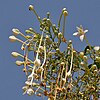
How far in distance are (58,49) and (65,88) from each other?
0.17 m

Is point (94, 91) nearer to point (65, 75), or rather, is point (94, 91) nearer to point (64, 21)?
point (65, 75)

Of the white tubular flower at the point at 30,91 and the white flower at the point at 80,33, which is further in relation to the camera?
the white flower at the point at 80,33

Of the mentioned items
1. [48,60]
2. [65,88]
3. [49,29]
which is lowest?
[65,88]

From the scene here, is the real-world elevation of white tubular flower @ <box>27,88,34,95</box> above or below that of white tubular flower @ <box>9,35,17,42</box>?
below

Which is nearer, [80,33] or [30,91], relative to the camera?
[30,91]

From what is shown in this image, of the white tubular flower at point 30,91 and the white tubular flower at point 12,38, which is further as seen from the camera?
the white tubular flower at point 12,38

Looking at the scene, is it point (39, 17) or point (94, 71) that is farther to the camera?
point (39, 17)

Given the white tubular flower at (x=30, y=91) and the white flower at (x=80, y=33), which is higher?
the white flower at (x=80, y=33)

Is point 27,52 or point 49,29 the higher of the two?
point 49,29

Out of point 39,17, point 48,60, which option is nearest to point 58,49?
point 48,60

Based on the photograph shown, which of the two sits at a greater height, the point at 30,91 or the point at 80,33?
the point at 80,33

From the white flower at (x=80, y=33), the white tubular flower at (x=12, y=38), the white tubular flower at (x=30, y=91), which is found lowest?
the white tubular flower at (x=30, y=91)

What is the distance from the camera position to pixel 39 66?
3.34 ft

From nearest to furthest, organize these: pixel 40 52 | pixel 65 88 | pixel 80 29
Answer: pixel 65 88 → pixel 40 52 → pixel 80 29
